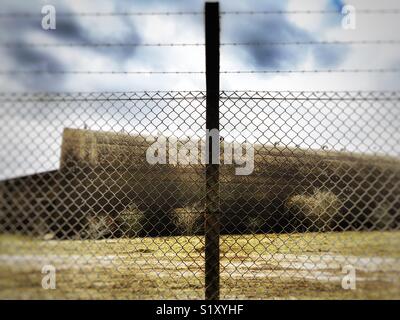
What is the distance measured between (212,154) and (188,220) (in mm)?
6165

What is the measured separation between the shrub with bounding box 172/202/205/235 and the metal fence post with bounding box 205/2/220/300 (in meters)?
5.87

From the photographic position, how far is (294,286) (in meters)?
3.83

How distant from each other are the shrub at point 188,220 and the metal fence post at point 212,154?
587 cm

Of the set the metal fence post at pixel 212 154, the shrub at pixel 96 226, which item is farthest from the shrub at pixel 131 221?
the metal fence post at pixel 212 154

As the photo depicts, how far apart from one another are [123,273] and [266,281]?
75.2 inches

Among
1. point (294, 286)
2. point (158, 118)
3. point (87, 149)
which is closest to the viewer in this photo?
point (158, 118)

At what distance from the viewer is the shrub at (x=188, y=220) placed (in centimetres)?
860

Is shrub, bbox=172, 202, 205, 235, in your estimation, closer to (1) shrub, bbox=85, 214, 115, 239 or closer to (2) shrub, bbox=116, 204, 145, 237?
(2) shrub, bbox=116, 204, 145, 237

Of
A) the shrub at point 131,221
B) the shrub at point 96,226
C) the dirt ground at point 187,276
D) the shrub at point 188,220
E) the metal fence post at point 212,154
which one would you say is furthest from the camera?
the shrub at point 188,220

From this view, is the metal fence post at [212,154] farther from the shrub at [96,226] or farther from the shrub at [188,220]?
the shrub at [188,220]

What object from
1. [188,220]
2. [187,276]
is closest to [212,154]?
[187,276]

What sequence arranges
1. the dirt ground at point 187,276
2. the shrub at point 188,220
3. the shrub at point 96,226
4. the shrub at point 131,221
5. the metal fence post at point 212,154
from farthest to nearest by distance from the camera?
the shrub at point 188,220, the shrub at point 131,221, the shrub at point 96,226, the dirt ground at point 187,276, the metal fence post at point 212,154
